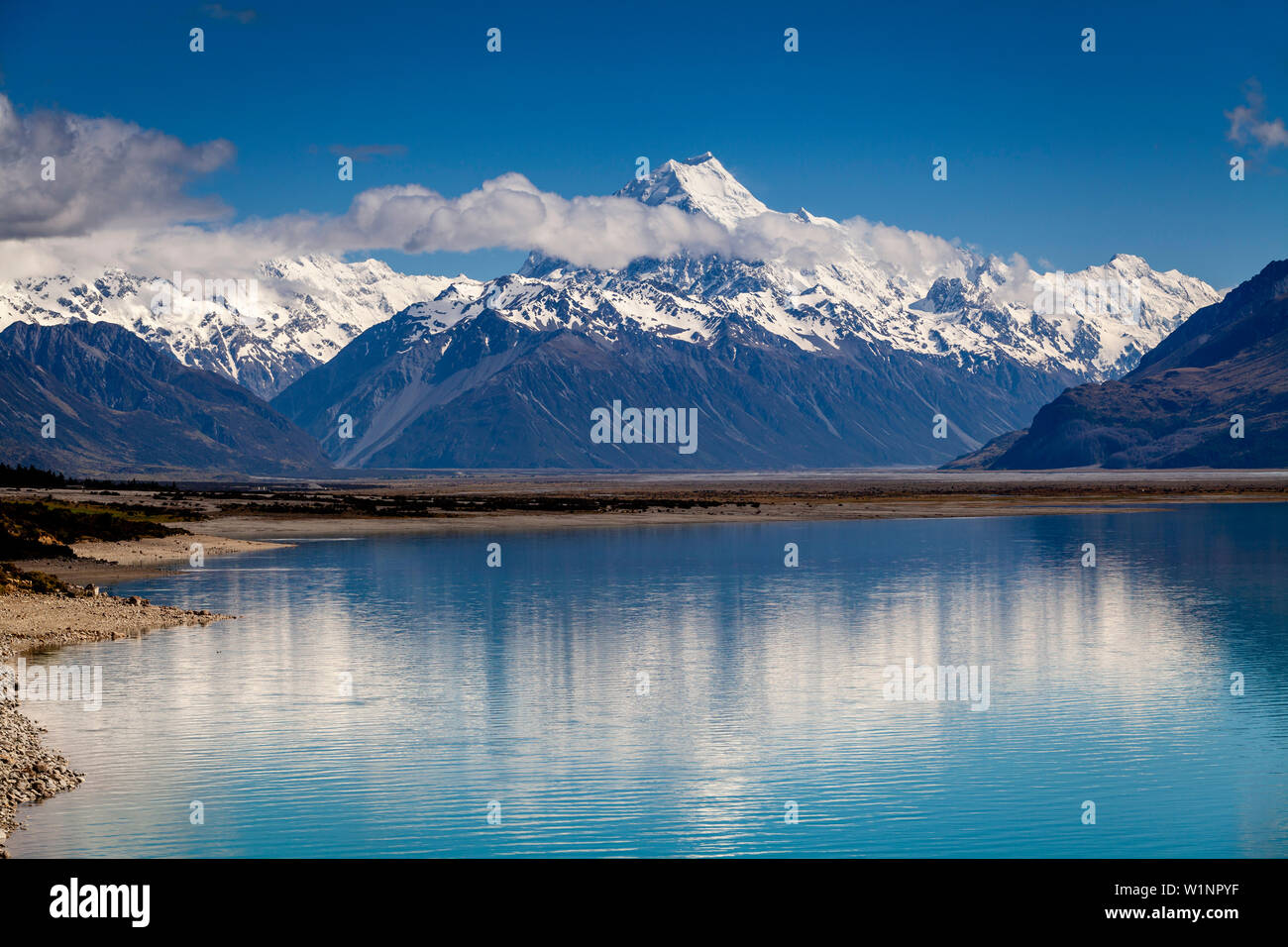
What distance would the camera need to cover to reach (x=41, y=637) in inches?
2147

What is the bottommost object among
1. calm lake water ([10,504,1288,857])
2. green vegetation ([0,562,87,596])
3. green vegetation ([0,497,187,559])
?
calm lake water ([10,504,1288,857])

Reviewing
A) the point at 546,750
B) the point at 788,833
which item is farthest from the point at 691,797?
the point at 546,750

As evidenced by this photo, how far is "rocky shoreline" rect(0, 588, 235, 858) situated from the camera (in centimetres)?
3127

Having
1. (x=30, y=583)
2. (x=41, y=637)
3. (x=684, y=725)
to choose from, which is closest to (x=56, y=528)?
(x=30, y=583)

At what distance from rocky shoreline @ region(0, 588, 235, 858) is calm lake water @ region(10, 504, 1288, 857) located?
75cm

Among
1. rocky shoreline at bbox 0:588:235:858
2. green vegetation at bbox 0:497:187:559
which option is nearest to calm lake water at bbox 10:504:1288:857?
rocky shoreline at bbox 0:588:235:858

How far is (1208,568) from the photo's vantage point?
8981 cm

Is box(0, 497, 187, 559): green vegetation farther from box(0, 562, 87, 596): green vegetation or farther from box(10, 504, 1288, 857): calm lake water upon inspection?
box(0, 562, 87, 596): green vegetation

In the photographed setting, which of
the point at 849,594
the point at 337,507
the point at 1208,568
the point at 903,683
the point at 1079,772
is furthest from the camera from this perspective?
the point at 337,507

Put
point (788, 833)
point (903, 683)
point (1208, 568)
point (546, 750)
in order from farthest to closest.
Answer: point (1208, 568) → point (903, 683) → point (546, 750) → point (788, 833)

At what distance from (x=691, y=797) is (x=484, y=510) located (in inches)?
6204

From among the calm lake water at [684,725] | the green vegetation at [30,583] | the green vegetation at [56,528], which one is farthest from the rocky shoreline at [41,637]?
the green vegetation at [56,528]
